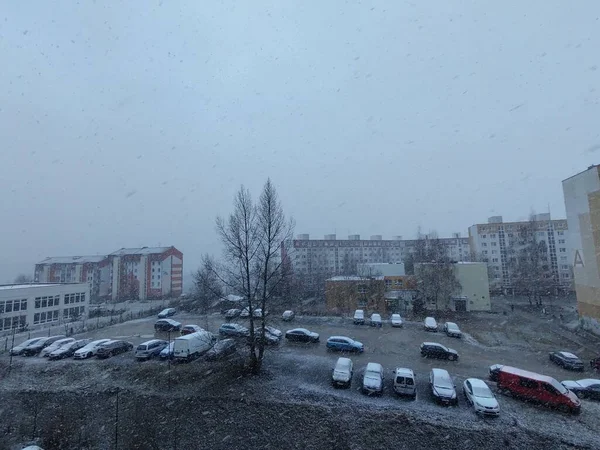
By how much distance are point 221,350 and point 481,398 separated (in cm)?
1091

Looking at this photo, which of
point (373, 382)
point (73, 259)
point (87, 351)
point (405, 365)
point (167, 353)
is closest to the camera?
point (373, 382)

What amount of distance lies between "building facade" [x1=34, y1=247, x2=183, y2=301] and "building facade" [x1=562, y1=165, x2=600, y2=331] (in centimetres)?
5605

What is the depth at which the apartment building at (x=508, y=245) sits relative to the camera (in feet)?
160

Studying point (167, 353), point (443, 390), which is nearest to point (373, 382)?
point (443, 390)

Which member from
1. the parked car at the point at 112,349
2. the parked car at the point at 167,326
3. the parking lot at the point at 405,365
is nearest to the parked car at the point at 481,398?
the parking lot at the point at 405,365

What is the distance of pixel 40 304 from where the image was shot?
28.8m

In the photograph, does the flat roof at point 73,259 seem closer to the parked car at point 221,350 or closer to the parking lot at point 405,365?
the parking lot at point 405,365

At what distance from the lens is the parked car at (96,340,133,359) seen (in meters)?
15.9

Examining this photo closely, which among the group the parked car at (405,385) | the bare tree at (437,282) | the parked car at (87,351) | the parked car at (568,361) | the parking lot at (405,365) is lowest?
the parked car at (568,361)

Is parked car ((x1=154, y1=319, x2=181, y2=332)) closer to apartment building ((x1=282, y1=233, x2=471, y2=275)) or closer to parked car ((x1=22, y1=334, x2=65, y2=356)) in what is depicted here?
parked car ((x1=22, y1=334, x2=65, y2=356))

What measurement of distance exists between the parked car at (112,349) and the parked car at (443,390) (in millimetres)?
15255

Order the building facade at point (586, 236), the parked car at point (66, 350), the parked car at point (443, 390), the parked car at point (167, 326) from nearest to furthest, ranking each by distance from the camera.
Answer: the parked car at point (443, 390)
the parked car at point (66, 350)
the parked car at point (167, 326)
the building facade at point (586, 236)

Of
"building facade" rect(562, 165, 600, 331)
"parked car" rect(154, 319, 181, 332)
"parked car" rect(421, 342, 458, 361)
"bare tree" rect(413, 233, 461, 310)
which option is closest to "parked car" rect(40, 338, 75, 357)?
"parked car" rect(154, 319, 181, 332)

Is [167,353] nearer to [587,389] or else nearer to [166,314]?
[166,314]
